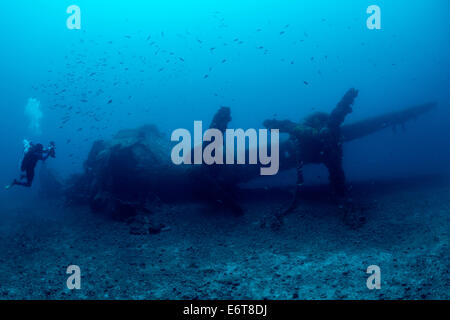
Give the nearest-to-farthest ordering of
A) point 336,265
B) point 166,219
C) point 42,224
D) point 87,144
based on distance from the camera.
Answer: point 336,265
point 166,219
point 42,224
point 87,144

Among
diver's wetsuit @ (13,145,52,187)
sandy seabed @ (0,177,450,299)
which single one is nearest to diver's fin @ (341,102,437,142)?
sandy seabed @ (0,177,450,299)

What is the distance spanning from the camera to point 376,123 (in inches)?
580

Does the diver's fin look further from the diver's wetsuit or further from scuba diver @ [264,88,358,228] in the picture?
the diver's wetsuit

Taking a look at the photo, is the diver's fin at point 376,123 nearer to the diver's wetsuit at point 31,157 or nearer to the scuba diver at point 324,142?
the scuba diver at point 324,142

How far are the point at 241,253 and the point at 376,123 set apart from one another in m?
11.0

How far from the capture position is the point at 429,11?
135 m

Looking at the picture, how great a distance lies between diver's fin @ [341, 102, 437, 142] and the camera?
14.2m

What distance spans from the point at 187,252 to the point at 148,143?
752 centimetres

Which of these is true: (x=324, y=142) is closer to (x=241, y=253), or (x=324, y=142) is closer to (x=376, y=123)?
Result: (x=241, y=253)

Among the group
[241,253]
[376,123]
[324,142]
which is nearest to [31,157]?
[241,253]
